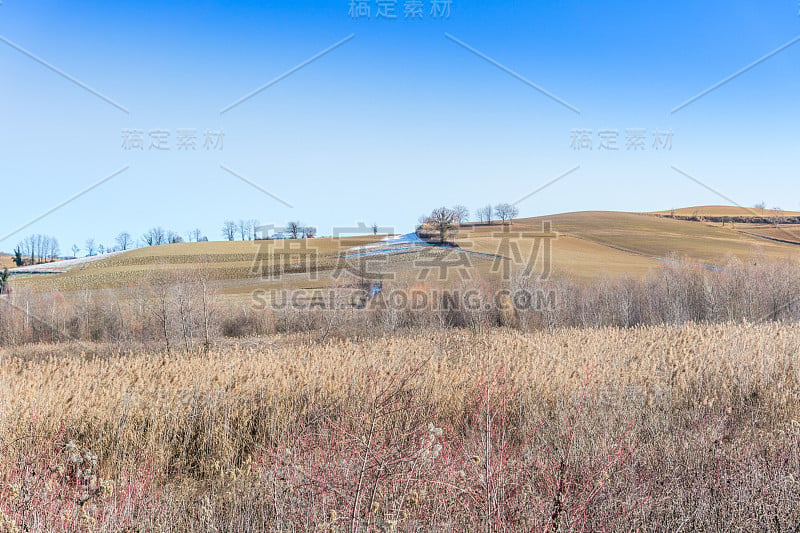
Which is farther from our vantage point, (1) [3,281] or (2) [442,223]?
(2) [442,223]

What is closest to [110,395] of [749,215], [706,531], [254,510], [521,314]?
[254,510]

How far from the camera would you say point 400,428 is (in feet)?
22.8

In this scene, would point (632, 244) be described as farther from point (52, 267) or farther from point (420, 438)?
point (52, 267)

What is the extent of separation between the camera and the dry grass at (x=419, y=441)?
165 inches

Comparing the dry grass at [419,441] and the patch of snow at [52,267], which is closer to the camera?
the dry grass at [419,441]

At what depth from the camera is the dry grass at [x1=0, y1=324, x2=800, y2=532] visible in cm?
420

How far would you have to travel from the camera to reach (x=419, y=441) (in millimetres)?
6246

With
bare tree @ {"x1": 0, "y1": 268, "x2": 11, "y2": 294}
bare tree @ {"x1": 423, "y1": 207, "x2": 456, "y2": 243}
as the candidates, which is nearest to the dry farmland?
bare tree @ {"x1": 0, "y1": 268, "x2": 11, "y2": 294}

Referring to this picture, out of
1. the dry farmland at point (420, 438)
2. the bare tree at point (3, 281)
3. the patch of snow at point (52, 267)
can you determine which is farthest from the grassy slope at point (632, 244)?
the patch of snow at point (52, 267)

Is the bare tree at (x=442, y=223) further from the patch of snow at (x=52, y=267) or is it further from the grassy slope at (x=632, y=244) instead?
the patch of snow at (x=52, y=267)

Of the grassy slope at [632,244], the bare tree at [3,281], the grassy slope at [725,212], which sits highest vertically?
the grassy slope at [725,212]

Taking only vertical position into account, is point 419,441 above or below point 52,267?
above

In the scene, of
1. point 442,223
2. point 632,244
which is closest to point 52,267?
point 442,223

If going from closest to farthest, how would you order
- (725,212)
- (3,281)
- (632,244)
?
1. (3,281)
2. (632,244)
3. (725,212)
